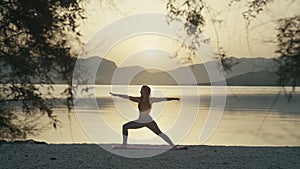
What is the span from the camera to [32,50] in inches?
258

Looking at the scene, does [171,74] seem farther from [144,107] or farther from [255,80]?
[144,107]

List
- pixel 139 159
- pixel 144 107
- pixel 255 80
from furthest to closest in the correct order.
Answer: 1. pixel 144 107
2. pixel 139 159
3. pixel 255 80

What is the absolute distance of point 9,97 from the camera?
701cm

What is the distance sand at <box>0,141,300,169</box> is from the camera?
41.5ft

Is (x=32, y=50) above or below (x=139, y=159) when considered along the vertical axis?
above

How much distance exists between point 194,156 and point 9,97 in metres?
8.07

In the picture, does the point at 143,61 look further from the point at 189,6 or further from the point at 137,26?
the point at 189,6

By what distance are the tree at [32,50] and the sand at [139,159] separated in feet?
15.2

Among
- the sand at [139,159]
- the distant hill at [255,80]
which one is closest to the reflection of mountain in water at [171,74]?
the distant hill at [255,80]

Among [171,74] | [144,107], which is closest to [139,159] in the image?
[144,107]

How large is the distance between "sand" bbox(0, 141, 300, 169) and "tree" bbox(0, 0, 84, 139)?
463 centimetres

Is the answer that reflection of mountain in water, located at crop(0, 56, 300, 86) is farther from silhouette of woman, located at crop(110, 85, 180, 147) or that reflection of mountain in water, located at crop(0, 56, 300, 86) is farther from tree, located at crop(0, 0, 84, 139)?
silhouette of woman, located at crop(110, 85, 180, 147)

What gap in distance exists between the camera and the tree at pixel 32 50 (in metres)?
6.43

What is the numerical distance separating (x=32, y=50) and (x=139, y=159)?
7372 millimetres
